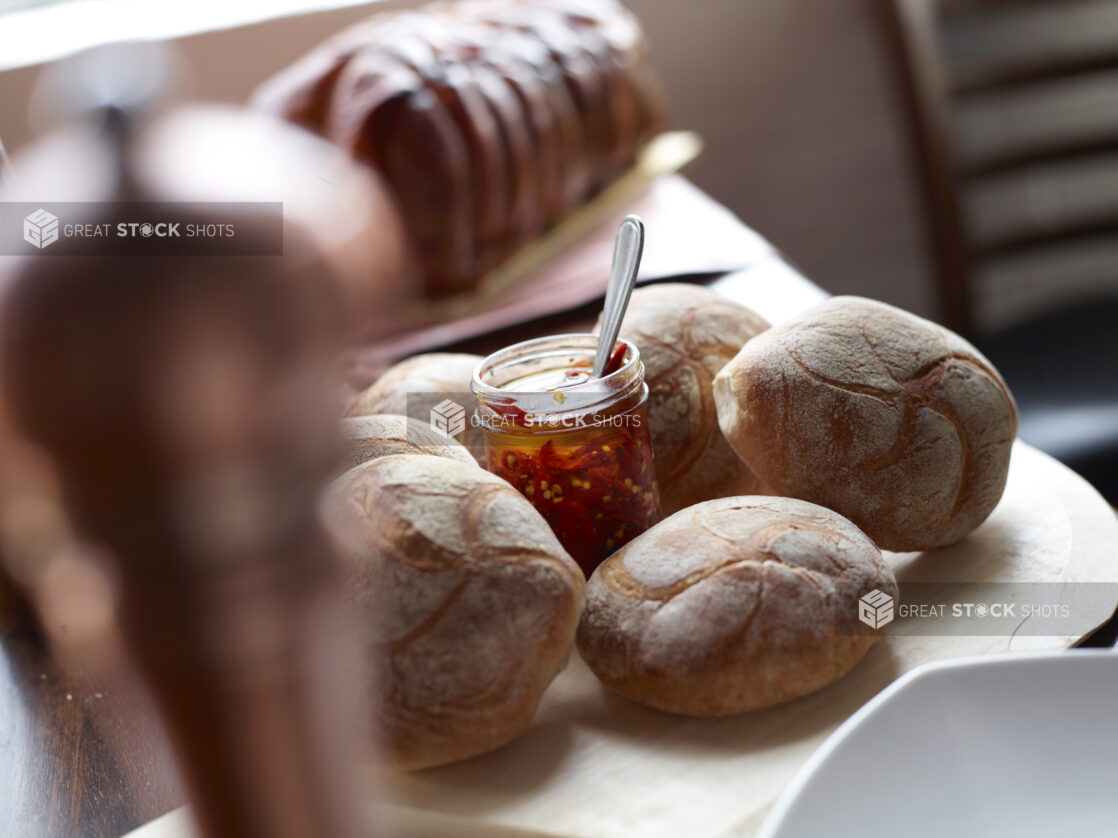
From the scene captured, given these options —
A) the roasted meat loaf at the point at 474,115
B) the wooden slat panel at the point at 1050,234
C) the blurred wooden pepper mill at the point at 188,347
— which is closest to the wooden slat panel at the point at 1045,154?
the wooden slat panel at the point at 1050,234

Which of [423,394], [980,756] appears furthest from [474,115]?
[980,756]

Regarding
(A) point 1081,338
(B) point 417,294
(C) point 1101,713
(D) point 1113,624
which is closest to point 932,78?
(A) point 1081,338

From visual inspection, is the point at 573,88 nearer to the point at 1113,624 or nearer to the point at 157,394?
the point at 1113,624

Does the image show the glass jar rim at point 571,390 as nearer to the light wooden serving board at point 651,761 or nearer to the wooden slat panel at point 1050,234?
the light wooden serving board at point 651,761

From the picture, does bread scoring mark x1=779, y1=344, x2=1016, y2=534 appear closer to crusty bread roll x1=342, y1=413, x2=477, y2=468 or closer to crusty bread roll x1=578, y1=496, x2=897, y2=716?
crusty bread roll x1=578, y1=496, x2=897, y2=716

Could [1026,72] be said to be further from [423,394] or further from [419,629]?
[419,629]

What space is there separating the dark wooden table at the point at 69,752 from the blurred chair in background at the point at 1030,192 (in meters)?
0.88

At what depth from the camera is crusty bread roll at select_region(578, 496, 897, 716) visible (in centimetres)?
50

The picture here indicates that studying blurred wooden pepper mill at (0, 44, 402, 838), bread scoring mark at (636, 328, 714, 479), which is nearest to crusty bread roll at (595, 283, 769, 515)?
bread scoring mark at (636, 328, 714, 479)

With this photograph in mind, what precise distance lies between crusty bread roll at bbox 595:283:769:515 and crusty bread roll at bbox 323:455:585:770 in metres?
0.17

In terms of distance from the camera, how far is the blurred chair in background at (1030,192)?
1350mm

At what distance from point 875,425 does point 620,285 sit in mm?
171

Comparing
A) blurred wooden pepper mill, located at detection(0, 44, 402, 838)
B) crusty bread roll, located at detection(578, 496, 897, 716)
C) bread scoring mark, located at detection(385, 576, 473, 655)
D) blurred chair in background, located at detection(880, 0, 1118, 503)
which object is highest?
blurred wooden pepper mill, located at detection(0, 44, 402, 838)

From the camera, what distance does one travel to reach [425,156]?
117 cm
